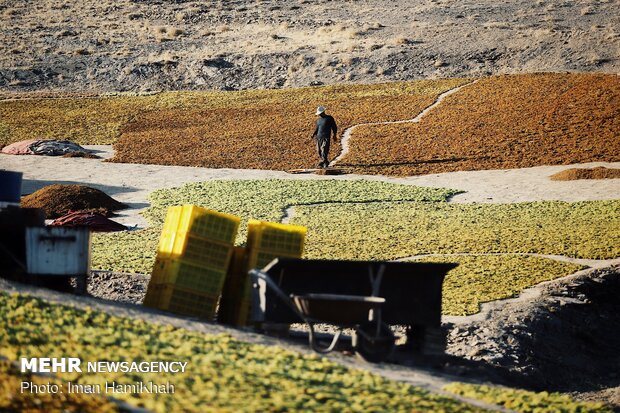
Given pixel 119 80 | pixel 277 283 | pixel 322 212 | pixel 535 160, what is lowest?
pixel 277 283

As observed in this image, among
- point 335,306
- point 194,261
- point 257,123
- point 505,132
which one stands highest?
point 257,123

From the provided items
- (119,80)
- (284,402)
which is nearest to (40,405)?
(284,402)

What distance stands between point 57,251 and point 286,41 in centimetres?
5315

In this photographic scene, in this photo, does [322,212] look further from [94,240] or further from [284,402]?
[284,402]

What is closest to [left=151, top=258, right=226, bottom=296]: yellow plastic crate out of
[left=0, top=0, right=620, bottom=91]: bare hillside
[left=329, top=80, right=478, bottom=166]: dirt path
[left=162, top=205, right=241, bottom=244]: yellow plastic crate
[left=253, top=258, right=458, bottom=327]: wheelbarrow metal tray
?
[left=162, top=205, right=241, bottom=244]: yellow plastic crate

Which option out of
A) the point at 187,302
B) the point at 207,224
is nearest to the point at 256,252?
the point at 207,224

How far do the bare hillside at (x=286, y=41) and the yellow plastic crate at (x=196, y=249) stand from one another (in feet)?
140

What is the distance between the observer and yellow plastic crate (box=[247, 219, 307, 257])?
51.9ft

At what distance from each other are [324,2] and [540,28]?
799 inches

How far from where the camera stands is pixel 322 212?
29594mm

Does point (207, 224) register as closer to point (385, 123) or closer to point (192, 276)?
point (192, 276)

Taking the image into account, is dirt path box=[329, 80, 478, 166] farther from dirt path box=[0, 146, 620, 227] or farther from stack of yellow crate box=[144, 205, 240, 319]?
stack of yellow crate box=[144, 205, 240, 319]

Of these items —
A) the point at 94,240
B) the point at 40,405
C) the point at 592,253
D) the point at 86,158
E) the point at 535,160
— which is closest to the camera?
the point at 40,405

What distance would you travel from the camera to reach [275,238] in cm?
1591
